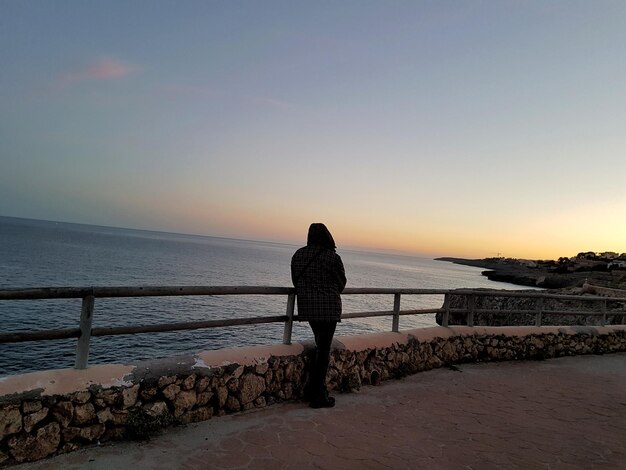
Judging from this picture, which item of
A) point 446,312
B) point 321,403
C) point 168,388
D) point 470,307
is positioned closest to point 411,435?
point 321,403

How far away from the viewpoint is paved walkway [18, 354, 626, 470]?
3.65 meters

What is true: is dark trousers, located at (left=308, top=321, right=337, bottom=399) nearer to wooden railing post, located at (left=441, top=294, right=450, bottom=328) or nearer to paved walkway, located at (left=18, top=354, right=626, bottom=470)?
paved walkway, located at (left=18, top=354, right=626, bottom=470)

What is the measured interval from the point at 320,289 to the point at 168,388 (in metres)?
1.92

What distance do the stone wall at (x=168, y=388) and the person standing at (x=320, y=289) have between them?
0.34m

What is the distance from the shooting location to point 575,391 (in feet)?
22.0

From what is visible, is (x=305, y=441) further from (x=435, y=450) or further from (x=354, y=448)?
(x=435, y=450)

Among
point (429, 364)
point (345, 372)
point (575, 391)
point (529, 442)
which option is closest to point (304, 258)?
point (345, 372)

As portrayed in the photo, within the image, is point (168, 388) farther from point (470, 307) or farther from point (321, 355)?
point (470, 307)

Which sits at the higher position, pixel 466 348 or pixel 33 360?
pixel 466 348

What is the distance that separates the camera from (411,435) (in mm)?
4449

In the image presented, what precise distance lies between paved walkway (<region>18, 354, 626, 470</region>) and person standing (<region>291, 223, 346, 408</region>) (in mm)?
462

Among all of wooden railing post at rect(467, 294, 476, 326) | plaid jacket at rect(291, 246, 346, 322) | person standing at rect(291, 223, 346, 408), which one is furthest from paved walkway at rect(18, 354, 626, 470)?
wooden railing post at rect(467, 294, 476, 326)

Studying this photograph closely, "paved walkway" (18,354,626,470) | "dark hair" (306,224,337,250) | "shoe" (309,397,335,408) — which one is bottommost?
"paved walkway" (18,354,626,470)

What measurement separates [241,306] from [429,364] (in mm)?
20507
